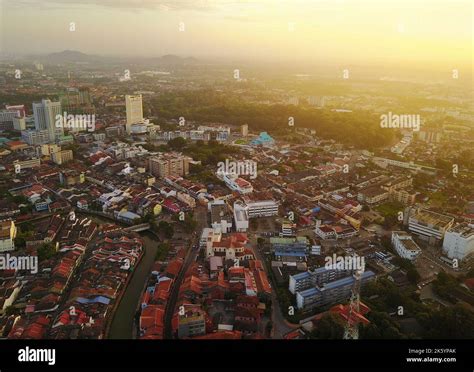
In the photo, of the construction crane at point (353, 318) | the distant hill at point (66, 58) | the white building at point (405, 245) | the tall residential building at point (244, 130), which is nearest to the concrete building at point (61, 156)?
the tall residential building at point (244, 130)

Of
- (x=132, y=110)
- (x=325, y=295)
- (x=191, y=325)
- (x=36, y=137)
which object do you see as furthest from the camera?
(x=132, y=110)

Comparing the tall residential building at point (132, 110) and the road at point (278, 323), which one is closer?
the road at point (278, 323)

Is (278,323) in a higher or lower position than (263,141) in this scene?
lower

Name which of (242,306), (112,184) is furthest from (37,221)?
(242,306)

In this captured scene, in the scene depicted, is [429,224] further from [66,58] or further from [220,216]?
[66,58]

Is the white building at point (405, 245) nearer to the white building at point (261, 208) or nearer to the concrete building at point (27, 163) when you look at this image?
the white building at point (261, 208)

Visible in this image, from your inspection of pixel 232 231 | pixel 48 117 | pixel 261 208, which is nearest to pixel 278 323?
pixel 232 231

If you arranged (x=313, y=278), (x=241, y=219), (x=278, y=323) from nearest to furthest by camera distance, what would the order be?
(x=278, y=323), (x=313, y=278), (x=241, y=219)
